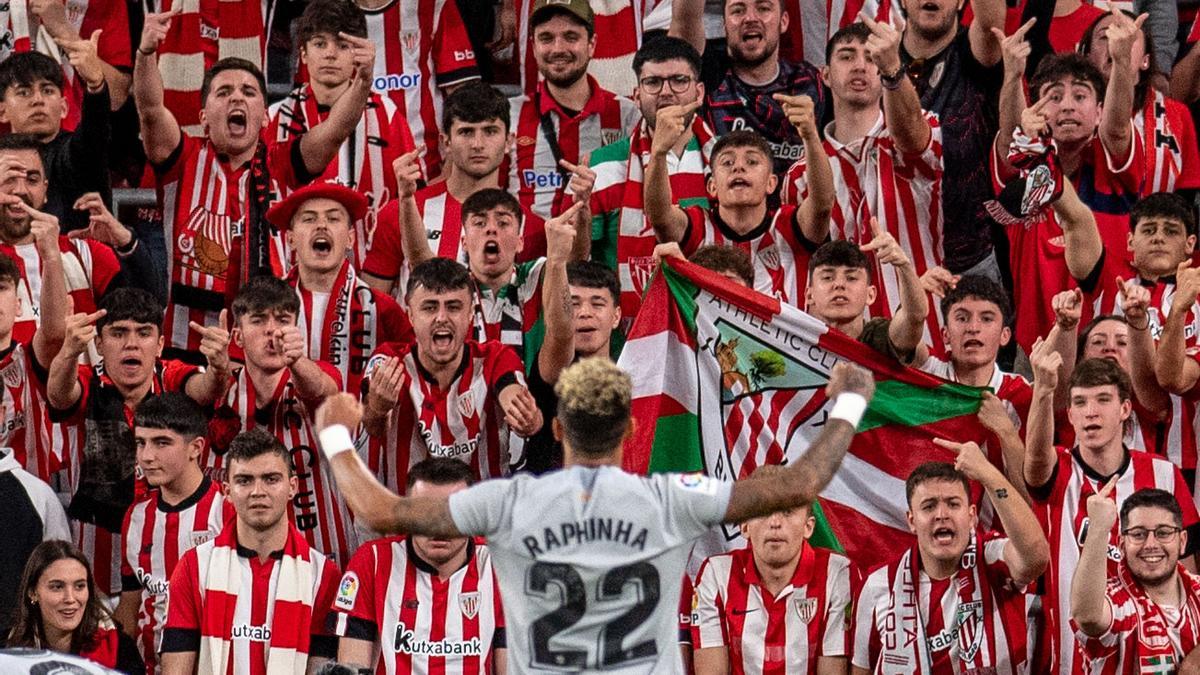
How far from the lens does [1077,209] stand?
429 inches

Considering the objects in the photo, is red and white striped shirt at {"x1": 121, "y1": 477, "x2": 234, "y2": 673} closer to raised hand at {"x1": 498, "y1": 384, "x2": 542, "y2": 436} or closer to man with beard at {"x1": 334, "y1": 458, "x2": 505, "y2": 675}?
man with beard at {"x1": 334, "y1": 458, "x2": 505, "y2": 675}

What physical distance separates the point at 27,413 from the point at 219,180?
1.70 metres

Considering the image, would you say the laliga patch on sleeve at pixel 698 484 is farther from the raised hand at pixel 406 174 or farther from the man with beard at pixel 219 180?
the man with beard at pixel 219 180

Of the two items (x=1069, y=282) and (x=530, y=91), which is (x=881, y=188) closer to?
(x=1069, y=282)

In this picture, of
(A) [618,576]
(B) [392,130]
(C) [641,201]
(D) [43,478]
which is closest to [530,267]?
(C) [641,201]

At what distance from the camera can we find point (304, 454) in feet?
34.3

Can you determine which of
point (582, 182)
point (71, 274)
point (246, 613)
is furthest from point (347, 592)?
point (71, 274)

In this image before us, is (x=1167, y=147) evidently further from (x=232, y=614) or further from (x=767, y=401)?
(x=232, y=614)

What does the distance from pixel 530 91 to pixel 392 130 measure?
128 cm

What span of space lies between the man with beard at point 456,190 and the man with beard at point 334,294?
47 cm

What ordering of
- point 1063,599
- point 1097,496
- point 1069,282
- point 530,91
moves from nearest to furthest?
1. point 1097,496
2. point 1063,599
3. point 1069,282
4. point 530,91

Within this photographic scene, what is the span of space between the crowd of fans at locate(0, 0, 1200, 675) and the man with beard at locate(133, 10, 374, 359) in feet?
0.06

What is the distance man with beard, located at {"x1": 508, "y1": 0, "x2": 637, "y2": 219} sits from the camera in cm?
1205

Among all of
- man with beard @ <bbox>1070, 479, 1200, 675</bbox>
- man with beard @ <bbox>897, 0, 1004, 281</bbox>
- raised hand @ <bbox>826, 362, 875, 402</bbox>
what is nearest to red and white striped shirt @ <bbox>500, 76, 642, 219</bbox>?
man with beard @ <bbox>897, 0, 1004, 281</bbox>
